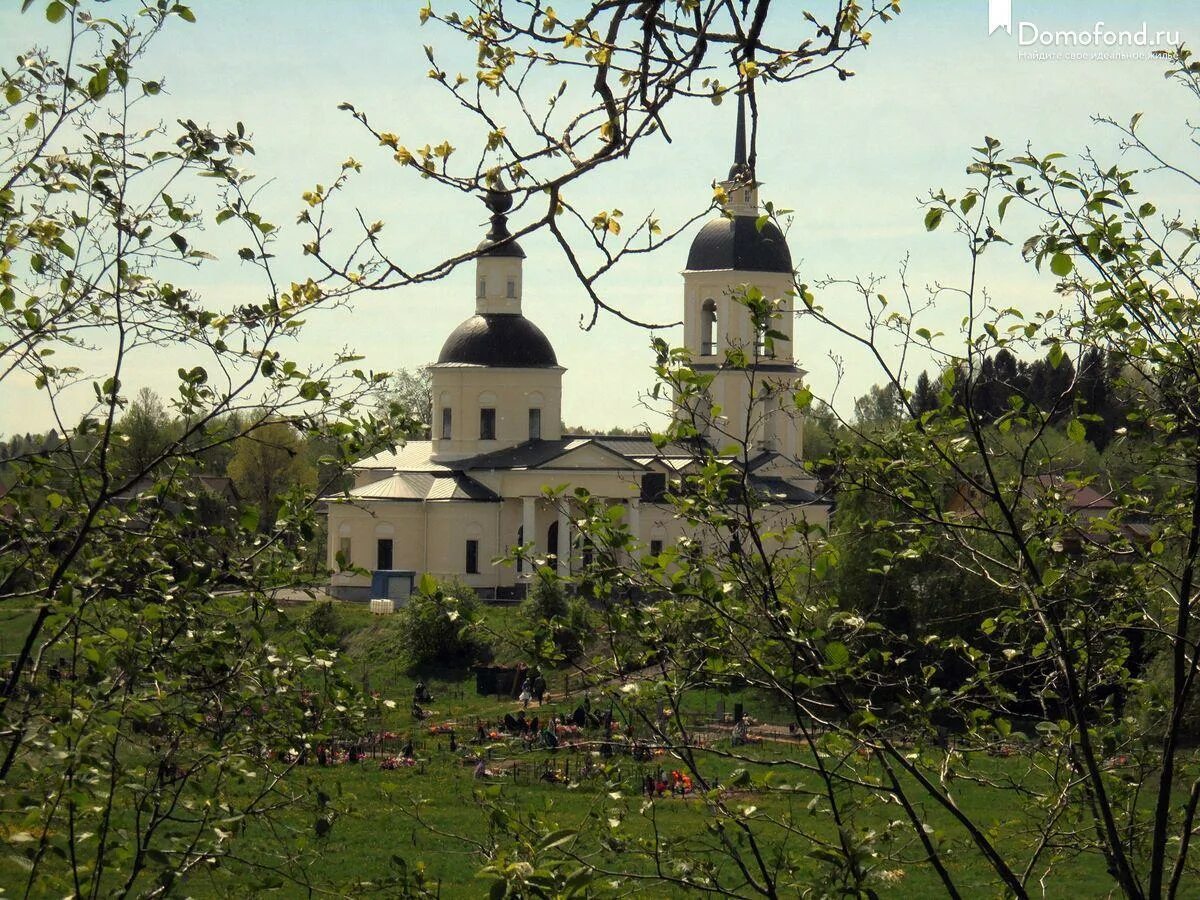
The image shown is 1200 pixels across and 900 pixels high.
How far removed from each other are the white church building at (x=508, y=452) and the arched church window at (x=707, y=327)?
4cm

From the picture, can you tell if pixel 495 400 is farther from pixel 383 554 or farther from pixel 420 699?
pixel 420 699

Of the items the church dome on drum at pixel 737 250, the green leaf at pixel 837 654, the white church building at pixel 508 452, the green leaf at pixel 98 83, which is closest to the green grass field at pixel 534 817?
the green leaf at pixel 837 654

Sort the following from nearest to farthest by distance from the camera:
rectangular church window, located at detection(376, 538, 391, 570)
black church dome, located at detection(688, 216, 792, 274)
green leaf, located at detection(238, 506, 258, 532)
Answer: green leaf, located at detection(238, 506, 258, 532), rectangular church window, located at detection(376, 538, 391, 570), black church dome, located at detection(688, 216, 792, 274)

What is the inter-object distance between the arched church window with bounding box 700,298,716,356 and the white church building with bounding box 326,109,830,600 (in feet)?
0.13

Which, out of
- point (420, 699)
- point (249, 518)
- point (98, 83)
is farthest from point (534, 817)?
point (420, 699)

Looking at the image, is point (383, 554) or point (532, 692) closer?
point (532, 692)

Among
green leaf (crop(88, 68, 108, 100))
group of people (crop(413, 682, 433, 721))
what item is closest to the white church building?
group of people (crop(413, 682, 433, 721))

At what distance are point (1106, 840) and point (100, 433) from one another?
386cm

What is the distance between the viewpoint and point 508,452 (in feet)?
152

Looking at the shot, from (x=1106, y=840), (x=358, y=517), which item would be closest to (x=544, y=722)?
(x=358, y=517)

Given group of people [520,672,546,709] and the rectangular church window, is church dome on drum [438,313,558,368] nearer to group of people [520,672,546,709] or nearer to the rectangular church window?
the rectangular church window

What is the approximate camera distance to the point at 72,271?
17.3ft

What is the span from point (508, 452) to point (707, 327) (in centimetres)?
672

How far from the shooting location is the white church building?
43.5m
